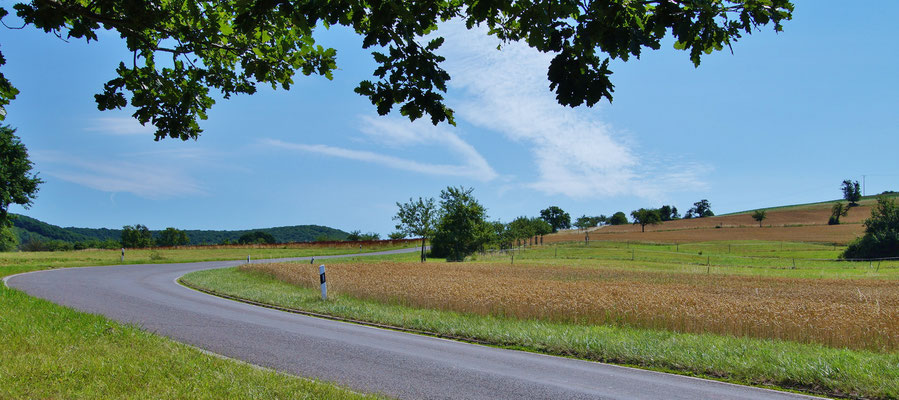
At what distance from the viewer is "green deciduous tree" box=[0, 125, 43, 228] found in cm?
3884

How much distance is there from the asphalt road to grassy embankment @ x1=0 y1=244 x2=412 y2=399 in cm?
85

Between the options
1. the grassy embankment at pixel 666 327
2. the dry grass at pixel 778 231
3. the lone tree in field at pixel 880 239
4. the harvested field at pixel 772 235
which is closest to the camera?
the grassy embankment at pixel 666 327

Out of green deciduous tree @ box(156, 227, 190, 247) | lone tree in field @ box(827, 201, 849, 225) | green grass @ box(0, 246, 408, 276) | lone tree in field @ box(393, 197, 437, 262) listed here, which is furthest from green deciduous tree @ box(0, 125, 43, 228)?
lone tree in field @ box(827, 201, 849, 225)

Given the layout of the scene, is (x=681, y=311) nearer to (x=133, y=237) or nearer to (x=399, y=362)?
(x=399, y=362)

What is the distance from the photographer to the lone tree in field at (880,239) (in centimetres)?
5803

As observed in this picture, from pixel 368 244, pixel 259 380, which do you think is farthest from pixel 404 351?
pixel 368 244

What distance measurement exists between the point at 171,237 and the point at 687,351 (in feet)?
472

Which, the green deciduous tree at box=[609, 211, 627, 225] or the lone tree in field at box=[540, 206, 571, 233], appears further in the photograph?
the green deciduous tree at box=[609, 211, 627, 225]

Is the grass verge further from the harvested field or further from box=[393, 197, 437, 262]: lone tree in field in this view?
the harvested field

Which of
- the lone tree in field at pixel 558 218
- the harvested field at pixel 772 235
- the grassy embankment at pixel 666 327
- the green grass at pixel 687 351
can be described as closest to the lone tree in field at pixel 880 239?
the harvested field at pixel 772 235

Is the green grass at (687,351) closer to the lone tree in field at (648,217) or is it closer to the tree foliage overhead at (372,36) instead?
the tree foliage overhead at (372,36)

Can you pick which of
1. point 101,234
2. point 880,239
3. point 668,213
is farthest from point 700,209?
point 101,234

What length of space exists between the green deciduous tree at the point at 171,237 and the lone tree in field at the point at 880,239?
137942mm

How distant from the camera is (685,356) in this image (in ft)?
24.2
